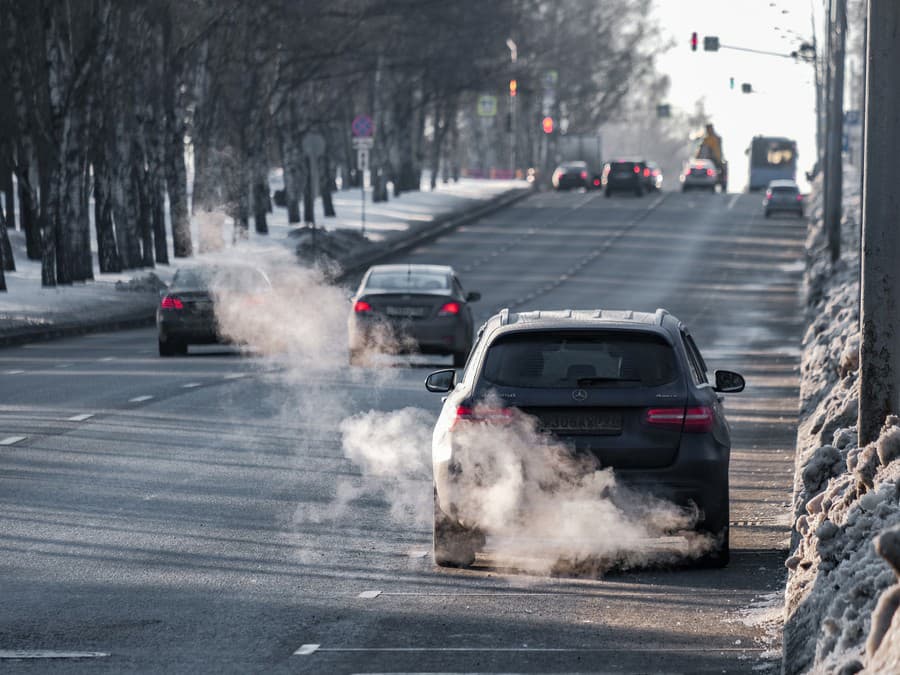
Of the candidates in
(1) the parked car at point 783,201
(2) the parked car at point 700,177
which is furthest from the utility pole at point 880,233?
(2) the parked car at point 700,177

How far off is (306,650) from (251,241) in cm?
5328

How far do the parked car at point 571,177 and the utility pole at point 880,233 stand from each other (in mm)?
89110

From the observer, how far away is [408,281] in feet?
93.7

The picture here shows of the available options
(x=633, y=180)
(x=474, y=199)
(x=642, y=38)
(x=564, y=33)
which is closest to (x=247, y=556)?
(x=474, y=199)

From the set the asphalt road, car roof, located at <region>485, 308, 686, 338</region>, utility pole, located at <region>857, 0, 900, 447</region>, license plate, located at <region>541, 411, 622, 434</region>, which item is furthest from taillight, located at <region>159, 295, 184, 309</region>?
license plate, located at <region>541, 411, 622, 434</region>

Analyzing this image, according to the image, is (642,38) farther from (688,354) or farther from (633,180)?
(688,354)

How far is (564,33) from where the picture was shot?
10969 cm

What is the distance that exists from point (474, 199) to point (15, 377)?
62.4m

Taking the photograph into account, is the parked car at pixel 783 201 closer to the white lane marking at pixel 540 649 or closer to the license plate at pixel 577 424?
the license plate at pixel 577 424

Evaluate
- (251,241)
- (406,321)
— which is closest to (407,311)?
(406,321)

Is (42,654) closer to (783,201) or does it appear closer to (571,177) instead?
(783,201)

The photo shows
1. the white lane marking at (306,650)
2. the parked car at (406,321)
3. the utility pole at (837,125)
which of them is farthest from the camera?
the utility pole at (837,125)

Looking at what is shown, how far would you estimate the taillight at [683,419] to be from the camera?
35.9 feet

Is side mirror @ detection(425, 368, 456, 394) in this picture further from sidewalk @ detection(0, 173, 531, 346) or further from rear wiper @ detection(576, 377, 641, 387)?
sidewalk @ detection(0, 173, 531, 346)
